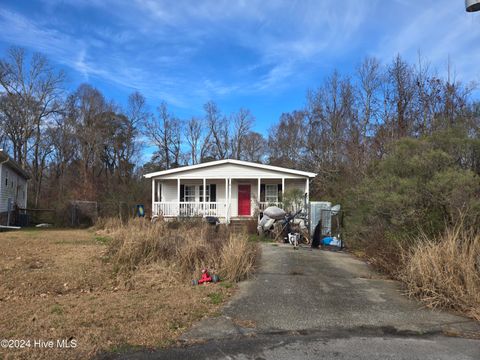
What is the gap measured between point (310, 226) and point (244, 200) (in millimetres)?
8467

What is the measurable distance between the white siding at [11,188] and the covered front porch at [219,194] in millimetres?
7836

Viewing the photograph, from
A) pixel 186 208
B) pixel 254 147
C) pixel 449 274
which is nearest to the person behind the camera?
pixel 449 274

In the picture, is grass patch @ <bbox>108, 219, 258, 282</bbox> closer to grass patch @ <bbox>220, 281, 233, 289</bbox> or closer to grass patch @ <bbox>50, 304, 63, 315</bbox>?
grass patch @ <bbox>220, 281, 233, 289</bbox>

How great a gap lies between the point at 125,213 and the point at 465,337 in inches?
763

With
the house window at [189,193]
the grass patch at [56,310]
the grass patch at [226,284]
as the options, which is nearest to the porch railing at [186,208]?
the house window at [189,193]

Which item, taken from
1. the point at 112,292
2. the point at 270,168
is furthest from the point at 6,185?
the point at 112,292

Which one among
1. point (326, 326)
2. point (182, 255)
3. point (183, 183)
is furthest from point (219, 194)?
point (326, 326)

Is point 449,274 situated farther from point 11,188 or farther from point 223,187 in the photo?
point 11,188

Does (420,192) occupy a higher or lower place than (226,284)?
higher

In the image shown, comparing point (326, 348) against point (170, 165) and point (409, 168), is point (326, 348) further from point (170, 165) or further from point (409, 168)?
point (170, 165)

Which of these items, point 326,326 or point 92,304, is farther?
point 92,304

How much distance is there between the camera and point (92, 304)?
17.2 ft

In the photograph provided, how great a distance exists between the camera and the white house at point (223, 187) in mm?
19688

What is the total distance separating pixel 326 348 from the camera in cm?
387
